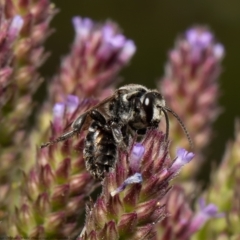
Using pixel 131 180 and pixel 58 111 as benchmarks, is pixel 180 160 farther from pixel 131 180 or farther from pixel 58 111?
pixel 58 111

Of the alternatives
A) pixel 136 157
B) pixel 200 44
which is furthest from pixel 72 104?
pixel 200 44

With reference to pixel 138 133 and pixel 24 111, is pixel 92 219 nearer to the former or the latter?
pixel 138 133

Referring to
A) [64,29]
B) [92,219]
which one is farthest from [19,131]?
[64,29]

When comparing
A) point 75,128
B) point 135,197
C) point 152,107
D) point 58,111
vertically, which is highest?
point 58,111

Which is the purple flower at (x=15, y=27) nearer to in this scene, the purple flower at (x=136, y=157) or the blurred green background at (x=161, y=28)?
the purple flower at (x=136, y=157)

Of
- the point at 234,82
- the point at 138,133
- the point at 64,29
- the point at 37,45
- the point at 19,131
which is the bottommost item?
the point at 234,82

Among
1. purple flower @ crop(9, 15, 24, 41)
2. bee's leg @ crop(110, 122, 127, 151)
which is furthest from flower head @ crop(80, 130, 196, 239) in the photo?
purple flower @ crop(9, 15, 24, 41)

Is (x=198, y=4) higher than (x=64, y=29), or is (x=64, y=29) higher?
(x=64, y=29)
